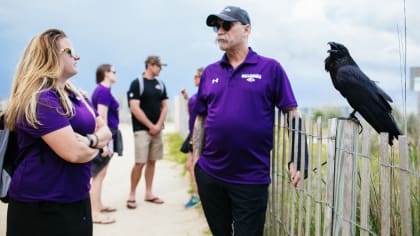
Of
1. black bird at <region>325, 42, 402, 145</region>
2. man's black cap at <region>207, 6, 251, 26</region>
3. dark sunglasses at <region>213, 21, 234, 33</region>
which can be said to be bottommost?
black bird at <region>325, 42, 402, 145</region>

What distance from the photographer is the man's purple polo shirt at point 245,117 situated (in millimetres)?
3201

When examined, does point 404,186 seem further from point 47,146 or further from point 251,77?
point 47,146

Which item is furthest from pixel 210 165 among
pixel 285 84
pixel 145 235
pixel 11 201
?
pixel 145 235

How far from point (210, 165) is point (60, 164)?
1077 mm

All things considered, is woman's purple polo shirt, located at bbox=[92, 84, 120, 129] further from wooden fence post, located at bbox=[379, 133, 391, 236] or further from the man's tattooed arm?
wooden fence post, located at bbox=[379, 133, 391, 236]

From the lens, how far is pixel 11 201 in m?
2.72

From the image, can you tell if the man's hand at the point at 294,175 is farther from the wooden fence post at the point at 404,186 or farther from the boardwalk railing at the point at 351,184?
the wooden fence post at the point at 404,186

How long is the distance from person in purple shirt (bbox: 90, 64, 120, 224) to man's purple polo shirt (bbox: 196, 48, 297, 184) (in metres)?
2.80


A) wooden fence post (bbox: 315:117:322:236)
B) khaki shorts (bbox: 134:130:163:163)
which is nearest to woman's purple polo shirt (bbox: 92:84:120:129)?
khaki shorts (bbox: 134:130:163:163)

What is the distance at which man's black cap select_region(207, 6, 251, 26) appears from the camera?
3.31 metres

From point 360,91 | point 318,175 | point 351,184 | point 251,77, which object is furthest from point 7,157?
point 360,91

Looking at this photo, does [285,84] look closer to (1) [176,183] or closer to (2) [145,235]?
(2) [145,235]

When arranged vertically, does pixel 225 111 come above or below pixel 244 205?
above

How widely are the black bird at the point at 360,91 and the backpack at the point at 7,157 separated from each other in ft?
6.91
